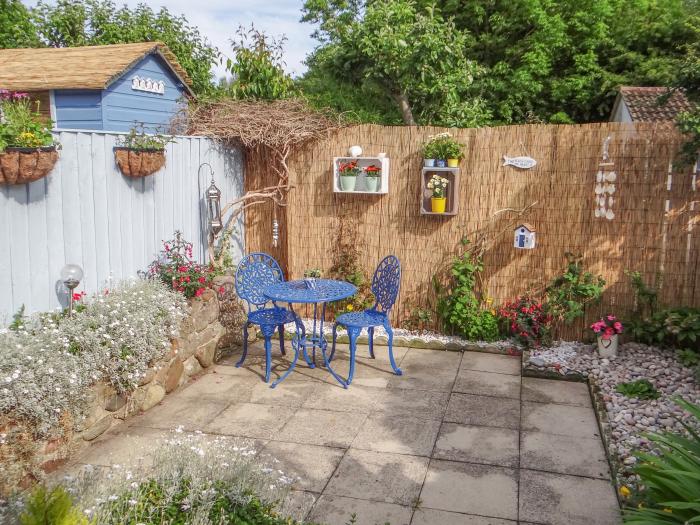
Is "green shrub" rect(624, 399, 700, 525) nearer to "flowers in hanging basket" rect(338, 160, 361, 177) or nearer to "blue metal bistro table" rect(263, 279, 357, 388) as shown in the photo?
"blue metal bistro table" rect(263, 279, 357, 388)

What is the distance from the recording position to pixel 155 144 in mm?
4770

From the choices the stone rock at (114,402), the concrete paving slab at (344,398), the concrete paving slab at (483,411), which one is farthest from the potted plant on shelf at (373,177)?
the stone rock at (114,402)

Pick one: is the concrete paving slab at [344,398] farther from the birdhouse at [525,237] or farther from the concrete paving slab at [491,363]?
the birdhouse at [525,237]

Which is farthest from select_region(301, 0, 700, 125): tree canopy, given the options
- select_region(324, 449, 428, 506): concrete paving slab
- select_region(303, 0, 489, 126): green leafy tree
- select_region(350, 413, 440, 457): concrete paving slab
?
select_region(324, 449, 428, 506): concrete paving slab

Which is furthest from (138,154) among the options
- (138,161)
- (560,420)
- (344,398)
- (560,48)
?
(560,48)

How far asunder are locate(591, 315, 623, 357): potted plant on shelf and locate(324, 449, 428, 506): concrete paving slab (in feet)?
7.64

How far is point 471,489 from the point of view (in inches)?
125

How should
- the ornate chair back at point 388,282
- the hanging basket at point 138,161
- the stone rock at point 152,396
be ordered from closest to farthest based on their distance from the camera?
the stone rock at point 152,396, the hanging basket at point 138,161, the ornate chair back at point 388,282

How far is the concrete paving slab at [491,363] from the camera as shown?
504 cm

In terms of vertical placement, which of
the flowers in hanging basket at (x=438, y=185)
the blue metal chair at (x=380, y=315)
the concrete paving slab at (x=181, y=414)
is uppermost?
the flowers in hanging basket at (x=438, y=185)

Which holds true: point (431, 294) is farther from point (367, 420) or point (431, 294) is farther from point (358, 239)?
point (367, 420)

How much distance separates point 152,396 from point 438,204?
3042mm

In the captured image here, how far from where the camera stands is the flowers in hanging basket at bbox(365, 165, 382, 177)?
5891mm

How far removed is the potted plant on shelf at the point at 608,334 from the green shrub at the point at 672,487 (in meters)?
2.34
